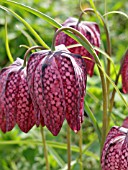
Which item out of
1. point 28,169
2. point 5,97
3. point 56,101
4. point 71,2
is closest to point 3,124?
point 5,97

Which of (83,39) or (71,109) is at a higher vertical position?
(83,39)

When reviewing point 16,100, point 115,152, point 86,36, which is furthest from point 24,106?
point 86,36

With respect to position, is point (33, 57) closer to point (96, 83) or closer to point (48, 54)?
point (48, 54)

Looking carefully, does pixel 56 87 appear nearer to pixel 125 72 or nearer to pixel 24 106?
pixel 24 106

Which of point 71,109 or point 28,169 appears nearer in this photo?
point 71,109

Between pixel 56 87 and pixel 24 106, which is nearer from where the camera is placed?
pixel 56 87

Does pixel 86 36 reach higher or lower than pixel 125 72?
higher

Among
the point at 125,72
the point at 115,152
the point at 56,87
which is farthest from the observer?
the point at 125,72
